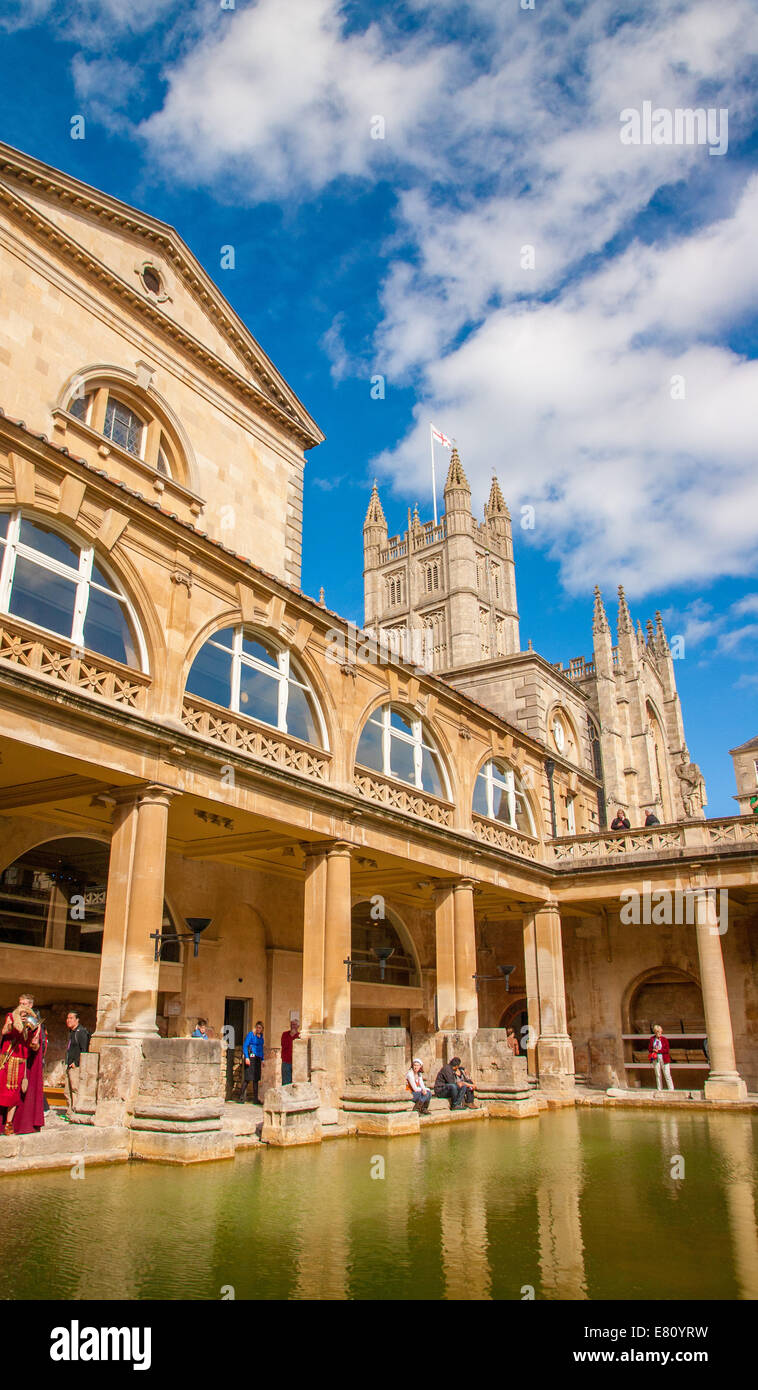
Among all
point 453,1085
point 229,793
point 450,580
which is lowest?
point 453,1085

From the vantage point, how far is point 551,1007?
83.1 feet

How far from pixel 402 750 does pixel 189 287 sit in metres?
11.4

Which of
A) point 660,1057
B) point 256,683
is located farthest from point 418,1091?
point 660,1057

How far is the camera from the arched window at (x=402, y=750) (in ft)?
66.9

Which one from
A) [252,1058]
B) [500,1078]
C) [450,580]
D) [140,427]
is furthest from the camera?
[450,580]

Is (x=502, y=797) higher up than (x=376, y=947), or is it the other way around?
(x=502, y=797)

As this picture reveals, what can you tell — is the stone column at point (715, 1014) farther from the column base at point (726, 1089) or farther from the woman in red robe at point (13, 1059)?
the woman in red robe at point (13, 1059)

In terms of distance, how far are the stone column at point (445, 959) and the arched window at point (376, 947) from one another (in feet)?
10.4

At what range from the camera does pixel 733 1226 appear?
25.3 ft

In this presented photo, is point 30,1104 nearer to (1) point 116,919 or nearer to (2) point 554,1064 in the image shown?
(1) point 116,919

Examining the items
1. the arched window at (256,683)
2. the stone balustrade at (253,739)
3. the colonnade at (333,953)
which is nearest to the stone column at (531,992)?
the colonnade at (333,953)

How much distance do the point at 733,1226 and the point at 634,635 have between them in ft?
164
